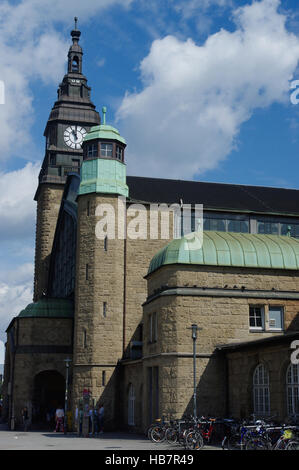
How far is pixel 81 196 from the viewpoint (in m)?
40.9

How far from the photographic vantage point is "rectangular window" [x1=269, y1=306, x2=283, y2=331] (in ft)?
101

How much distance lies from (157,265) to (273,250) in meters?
5.49

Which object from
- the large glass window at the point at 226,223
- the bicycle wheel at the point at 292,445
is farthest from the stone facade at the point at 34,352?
the bicycle wheel at the point at 292,445

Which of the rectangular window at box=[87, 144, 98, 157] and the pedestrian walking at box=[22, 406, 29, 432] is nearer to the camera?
the pedestrian walking at box=[22, 406, 29, 432]

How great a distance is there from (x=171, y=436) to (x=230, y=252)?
30.0ft

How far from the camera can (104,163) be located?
41.2 m

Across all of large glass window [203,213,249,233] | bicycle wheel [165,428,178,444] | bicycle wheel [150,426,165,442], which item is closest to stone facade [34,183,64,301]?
large glass window [203,213,249,233]

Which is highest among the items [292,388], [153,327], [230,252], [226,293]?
[230,252]

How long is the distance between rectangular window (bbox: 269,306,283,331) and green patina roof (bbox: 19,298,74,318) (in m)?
17.4

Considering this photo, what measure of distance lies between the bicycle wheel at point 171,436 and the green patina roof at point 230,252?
764 cm

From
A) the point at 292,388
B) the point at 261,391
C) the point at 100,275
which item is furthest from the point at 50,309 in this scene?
the point at 292,388

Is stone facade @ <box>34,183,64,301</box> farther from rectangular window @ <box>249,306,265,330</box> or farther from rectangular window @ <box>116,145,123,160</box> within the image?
rectangular window @ <box>249,306,265,330</box>

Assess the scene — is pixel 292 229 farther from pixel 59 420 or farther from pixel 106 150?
pixel 59 420

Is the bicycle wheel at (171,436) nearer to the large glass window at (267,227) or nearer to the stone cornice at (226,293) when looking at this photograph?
the stone cornice at (226,293)
